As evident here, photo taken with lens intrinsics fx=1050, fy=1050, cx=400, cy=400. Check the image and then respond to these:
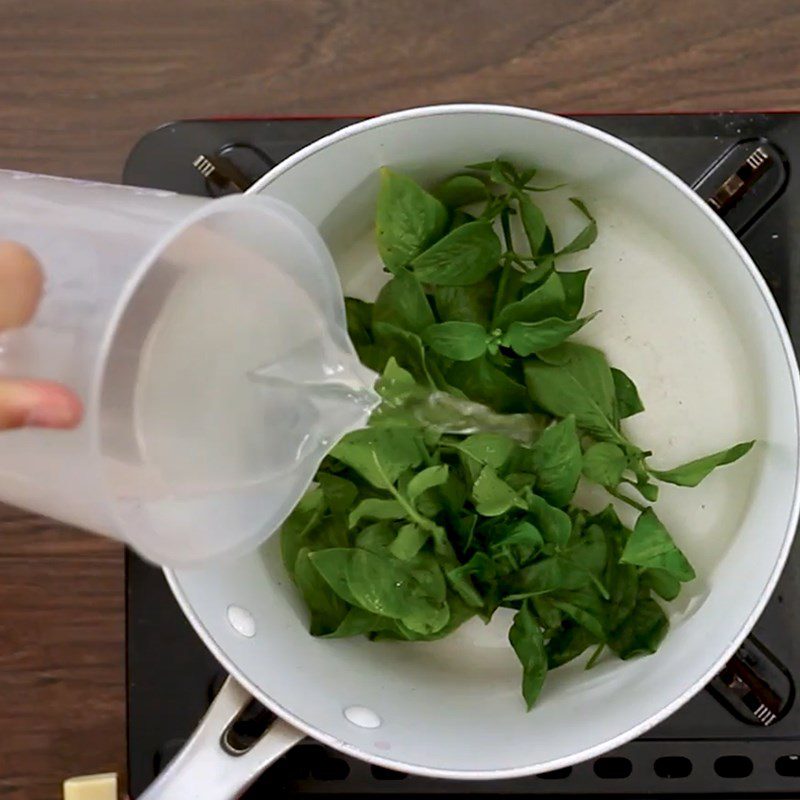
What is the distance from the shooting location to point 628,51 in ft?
1.70

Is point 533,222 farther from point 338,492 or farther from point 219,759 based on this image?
point 219,759

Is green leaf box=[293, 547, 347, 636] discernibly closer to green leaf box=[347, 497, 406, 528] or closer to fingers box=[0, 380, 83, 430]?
green leaf box=[347, 497, 406, 528]

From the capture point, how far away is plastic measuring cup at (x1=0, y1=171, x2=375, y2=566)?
344 millimetres

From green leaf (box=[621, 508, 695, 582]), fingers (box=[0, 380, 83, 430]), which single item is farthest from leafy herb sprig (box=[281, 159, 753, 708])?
fingers (box=[0, 380, 83, 430])

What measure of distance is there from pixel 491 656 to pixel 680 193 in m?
0.23

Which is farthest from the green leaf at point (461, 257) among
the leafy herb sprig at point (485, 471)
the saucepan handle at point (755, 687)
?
the saucepan handle at point (755, 687)

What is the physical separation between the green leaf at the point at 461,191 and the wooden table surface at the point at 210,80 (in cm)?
7

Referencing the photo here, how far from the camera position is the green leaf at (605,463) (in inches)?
17.6

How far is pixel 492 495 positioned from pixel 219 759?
15 centimetres

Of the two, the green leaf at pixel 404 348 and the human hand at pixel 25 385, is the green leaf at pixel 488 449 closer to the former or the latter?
the green leaf at pixel 404 348

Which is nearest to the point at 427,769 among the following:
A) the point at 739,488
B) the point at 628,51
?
the point at 739,488

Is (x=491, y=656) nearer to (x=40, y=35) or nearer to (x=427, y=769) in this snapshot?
(x=427, y=769)

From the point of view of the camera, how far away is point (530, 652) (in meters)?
0.43

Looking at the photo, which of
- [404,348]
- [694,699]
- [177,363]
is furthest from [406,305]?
[694,699]
